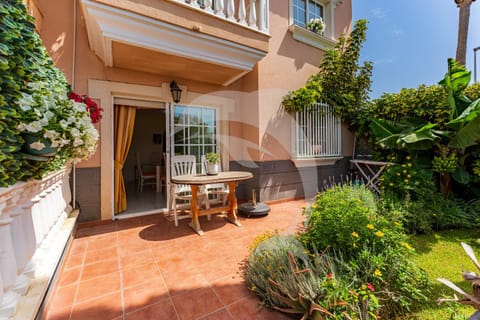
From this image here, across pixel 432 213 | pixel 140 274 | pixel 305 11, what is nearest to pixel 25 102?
pixel 140 274

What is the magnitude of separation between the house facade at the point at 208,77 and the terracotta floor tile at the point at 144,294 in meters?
2.31

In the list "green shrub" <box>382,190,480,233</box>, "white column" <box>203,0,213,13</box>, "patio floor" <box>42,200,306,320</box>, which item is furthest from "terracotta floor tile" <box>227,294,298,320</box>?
"white column" <box>203,0,213,13</box>

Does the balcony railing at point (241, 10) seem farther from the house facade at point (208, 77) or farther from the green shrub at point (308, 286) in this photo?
the green shrub at point (308, 286)

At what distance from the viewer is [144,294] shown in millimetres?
1938

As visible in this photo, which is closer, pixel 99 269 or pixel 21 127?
pixel 21 127

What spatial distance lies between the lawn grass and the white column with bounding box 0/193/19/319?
2.78m

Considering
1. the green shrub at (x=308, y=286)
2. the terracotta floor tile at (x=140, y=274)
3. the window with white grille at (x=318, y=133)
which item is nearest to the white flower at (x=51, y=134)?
the terracotta floor tile at (x=140, y=274)

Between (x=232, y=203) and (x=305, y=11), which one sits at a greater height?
(x=305, y=11)

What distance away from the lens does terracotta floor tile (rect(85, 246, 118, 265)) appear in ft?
8.39

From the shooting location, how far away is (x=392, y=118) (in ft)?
17.8

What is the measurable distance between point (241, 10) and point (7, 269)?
4710 mm

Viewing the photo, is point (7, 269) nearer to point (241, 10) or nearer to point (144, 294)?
point (144, 294)

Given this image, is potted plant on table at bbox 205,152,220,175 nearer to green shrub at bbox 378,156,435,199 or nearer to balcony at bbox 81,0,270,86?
balcony at bbox 81,0,270,86

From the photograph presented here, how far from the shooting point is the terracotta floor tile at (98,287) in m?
1.92
